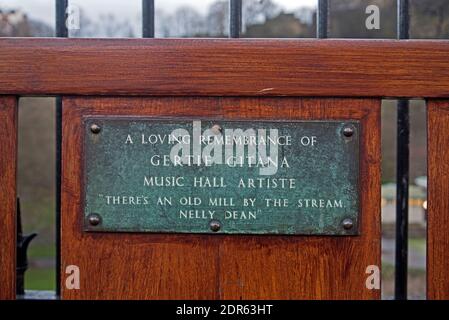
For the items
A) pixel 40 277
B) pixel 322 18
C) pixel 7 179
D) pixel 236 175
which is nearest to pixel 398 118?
pixel 322 18

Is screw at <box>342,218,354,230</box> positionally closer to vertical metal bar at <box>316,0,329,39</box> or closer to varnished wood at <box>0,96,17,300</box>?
vertical metal bar at <box>316,0,329,39</box>

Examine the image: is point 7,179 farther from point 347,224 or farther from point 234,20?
point 347,224

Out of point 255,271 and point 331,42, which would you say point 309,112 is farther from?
point 255,271

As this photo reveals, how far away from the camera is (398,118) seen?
1.80 metres

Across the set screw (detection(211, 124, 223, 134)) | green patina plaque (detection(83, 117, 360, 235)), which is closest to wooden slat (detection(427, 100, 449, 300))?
green patina plaque (detection(83, 117, 360, 235))

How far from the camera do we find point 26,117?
279 inches

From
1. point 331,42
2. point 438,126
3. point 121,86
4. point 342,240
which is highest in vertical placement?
point 331,42

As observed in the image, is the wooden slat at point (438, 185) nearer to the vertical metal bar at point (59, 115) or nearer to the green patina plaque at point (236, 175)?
the green patina plaque at point (236, 175)

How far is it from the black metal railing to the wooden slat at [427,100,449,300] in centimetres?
15

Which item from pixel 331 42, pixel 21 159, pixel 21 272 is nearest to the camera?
pixel 331 42

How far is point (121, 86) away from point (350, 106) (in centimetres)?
59

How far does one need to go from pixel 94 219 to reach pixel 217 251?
332 mm

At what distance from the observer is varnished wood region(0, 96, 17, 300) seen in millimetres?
1649
